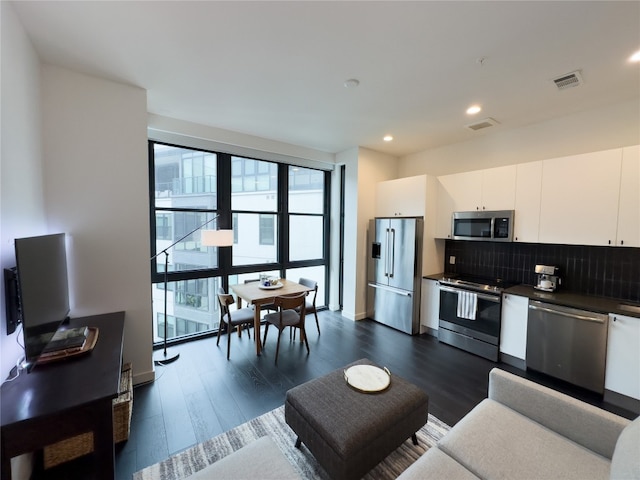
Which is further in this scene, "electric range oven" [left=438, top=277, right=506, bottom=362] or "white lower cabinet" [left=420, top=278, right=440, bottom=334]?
"white lower cabinet" [left=420, top=278, right=440, bottom=334]

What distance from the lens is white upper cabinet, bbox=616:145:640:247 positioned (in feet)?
7.83

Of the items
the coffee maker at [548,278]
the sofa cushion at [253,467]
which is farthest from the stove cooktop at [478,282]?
the sofa cushion at [253,467]

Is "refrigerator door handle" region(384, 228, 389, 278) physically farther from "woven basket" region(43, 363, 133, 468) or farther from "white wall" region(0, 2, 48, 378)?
"white wall" region(0, 2, 48, 378)

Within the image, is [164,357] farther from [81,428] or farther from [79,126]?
[79,126]

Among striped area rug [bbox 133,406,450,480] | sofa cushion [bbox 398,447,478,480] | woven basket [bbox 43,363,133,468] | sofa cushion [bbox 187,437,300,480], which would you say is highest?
sofa cushion [bbox 398,447,478,480]

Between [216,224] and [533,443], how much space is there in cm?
375

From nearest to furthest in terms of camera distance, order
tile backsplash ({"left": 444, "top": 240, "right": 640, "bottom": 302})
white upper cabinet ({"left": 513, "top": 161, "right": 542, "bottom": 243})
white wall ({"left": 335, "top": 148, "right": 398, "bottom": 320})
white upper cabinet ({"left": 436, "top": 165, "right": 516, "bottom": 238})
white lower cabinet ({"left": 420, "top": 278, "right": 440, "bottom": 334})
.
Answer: tile backsplash ({"left": 444, "top": 240, "right": 640, "bottom": 302}), white upper cabinet ({"left": 513, "top": 161, "right": 542, "bottom": 243}), white upper cabinet ({"left": 436, "top": 165, "right": 516, "bottom": 238}), white lower cabinet ({"left": 420, "top": 278, "right": 440, "bottom": 334}), white wall ({"left": 335, "top": 148, "right": 398, "bottom": 320})

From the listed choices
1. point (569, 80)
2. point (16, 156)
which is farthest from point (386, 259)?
point (16, 156)

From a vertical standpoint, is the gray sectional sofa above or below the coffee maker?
below

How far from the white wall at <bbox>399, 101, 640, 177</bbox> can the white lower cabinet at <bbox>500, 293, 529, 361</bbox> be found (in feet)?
5.80

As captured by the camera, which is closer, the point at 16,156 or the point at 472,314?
the point at 16,156

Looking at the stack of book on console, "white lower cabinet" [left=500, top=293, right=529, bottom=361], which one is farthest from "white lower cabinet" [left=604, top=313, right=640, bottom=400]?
the stack of book on console

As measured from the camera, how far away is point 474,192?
3506 mm

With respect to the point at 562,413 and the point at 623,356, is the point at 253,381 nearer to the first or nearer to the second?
the point at 562,413
